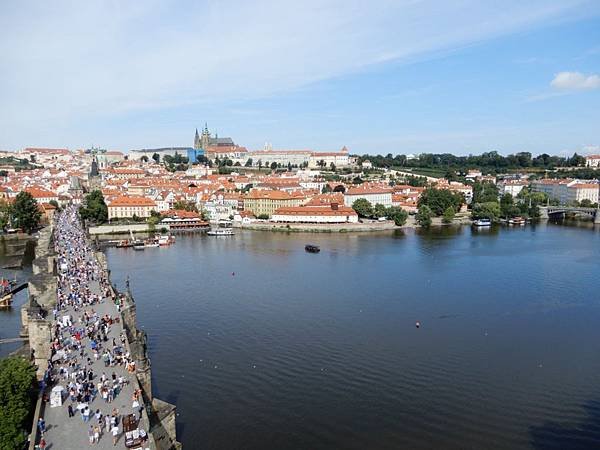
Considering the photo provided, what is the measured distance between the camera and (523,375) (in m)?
11.5

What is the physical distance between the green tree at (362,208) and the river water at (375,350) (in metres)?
17.0

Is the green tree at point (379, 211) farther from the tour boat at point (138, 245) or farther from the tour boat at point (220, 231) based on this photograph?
the tour boat at point (138, 245)

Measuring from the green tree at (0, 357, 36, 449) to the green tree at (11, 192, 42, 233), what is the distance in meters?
27.8

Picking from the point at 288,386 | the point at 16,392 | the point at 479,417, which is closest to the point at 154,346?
the point at 288,386

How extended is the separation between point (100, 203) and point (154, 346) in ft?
89.7

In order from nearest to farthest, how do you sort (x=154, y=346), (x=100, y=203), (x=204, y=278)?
(x=154, y=346)
(x=204, y=278)
(x=100, y=203)

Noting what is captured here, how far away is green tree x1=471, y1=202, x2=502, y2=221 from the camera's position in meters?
42.0

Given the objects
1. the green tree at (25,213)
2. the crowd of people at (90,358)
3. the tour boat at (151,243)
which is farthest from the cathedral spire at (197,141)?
the crowd of people at (90,358)

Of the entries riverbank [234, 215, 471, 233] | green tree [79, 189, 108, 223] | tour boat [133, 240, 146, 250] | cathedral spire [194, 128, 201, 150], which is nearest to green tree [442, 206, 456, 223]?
riverbank [234, 215, 471, 233]

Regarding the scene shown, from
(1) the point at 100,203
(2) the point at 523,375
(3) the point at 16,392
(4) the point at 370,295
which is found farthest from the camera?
(1) the point at 100,203

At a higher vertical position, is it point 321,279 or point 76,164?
point 76,164

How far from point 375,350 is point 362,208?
1164 inches

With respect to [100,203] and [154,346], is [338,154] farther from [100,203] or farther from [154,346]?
[154,346]

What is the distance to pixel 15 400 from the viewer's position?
6.81m
